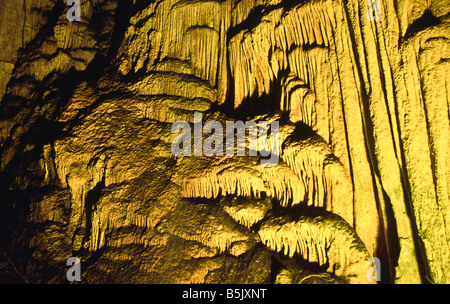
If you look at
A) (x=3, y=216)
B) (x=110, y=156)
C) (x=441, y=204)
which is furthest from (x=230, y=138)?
(x=3, y=216)

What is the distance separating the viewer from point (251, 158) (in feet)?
15.8

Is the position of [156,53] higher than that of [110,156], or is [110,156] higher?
[156,53]

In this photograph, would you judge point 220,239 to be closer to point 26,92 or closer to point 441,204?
point 441,204

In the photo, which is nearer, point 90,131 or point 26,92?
point 90,131

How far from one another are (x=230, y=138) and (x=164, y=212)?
157 centimetres

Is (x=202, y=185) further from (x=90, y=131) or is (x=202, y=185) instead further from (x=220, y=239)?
(x=90, y=131)

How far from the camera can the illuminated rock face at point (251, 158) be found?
3.65m

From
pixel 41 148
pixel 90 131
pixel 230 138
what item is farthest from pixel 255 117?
pixel 41 148

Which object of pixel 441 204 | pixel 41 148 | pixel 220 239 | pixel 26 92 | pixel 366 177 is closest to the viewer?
pixel 441 204

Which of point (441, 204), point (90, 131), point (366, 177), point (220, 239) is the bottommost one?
point (220, 239)

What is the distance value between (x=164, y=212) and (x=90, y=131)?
2.10 m

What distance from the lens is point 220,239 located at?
14.7ft

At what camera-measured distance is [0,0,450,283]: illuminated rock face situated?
3648mm
